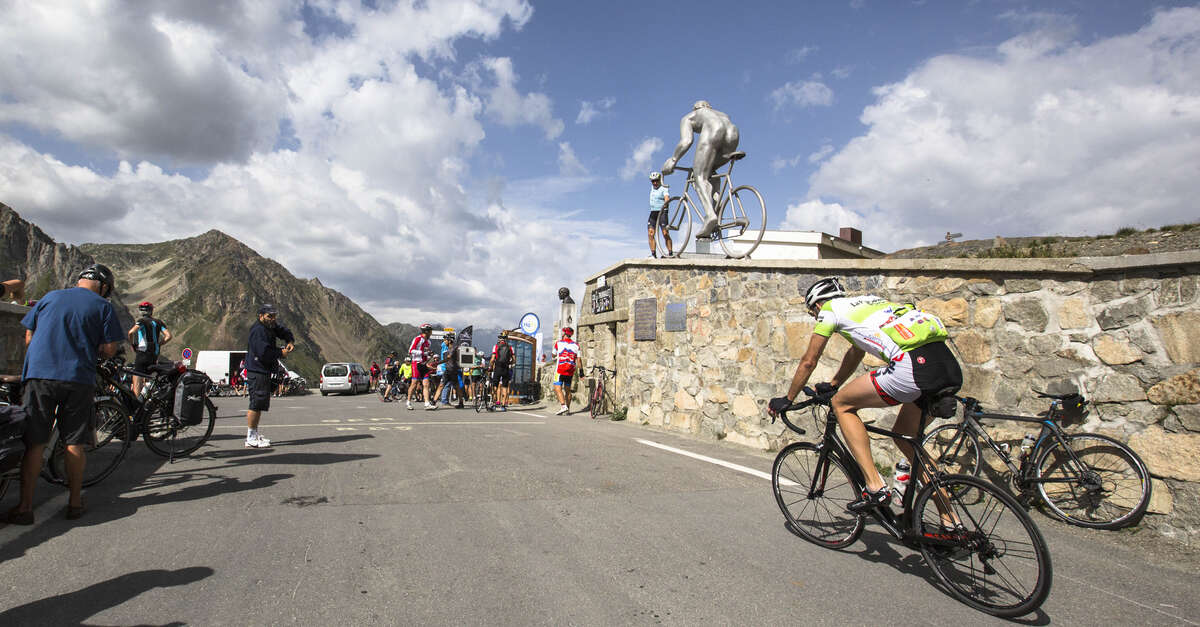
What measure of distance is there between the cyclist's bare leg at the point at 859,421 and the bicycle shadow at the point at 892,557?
1.64ft

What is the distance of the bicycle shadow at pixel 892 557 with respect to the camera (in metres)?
3.67

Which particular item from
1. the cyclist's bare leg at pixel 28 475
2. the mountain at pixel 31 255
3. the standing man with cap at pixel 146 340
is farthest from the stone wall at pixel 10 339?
the mountain at pixel 31 255

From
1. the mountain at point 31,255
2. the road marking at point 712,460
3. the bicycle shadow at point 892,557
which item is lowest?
the bicycle shadow at point 892,557

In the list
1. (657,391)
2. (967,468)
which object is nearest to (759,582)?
(967,468)

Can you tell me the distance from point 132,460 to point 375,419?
18.2 feet

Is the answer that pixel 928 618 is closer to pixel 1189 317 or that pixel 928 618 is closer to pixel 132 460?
pixel 1189 317

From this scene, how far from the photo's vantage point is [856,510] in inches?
159

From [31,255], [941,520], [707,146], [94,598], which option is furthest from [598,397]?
[31,255]

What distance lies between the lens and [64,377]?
14.3 feet

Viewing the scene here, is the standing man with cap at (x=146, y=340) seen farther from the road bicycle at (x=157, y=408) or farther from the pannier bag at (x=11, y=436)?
the pannier bag at (x=11, y=436)

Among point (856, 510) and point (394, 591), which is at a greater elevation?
point (856, 510)

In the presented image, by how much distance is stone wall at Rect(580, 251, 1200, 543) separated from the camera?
188 inches

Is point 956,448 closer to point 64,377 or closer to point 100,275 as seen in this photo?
point 64,377

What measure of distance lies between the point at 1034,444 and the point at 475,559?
4.59 meters
